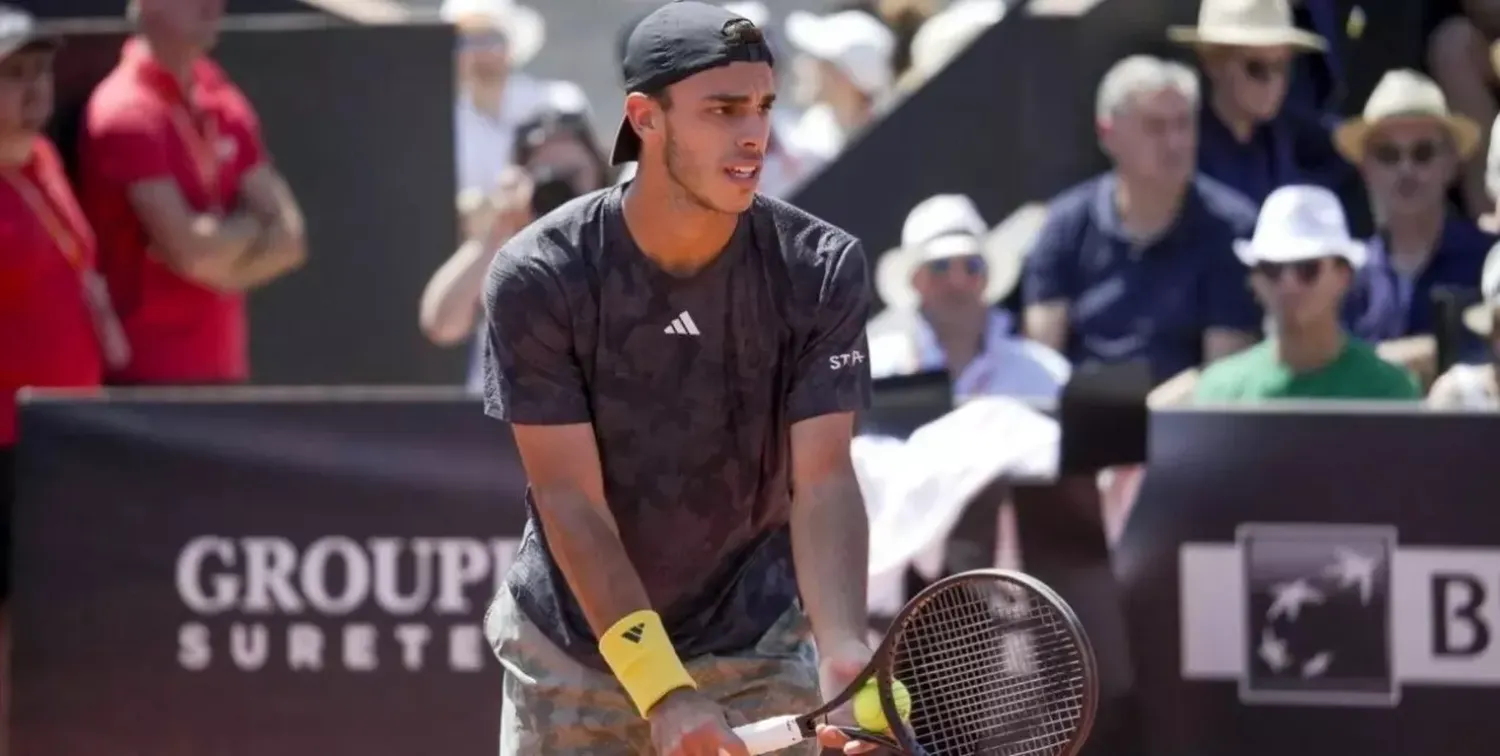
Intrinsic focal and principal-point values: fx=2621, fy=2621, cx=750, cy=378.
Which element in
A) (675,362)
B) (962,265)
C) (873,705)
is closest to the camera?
(873,705)

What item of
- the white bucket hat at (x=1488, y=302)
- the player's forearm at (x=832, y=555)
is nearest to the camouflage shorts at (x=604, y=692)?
the player's forearm at (x=832, y=555)

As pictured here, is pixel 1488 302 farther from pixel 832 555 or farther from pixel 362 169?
pixel 362 169

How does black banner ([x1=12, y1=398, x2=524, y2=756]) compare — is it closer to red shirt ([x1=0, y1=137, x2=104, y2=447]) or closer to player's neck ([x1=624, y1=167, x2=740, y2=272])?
red shirt ([x1=0, y1=137, x2=104, y2=447])

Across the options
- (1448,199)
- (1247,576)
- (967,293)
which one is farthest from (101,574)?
(1448,199)

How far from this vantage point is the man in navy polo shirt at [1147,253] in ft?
25.8

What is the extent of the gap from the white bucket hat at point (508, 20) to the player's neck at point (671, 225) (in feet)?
17.9

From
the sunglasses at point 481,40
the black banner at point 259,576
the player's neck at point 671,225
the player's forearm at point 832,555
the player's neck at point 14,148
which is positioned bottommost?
the black banner at point 259,576

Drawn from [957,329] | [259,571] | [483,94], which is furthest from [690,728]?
[483,94]

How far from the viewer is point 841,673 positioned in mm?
4180

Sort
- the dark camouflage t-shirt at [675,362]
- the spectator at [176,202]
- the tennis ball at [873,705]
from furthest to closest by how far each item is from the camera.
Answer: the spectator at [176,202] < the dark camouflage t-shirt at [675,362] < the tennis ball at [873,705]

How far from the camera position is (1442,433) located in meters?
6.93

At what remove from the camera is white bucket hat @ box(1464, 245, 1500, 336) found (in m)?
7.20

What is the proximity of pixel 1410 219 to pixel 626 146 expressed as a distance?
4287 millimetres

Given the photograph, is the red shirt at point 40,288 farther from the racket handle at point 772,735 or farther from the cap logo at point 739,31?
the racket handle at point 772,735
